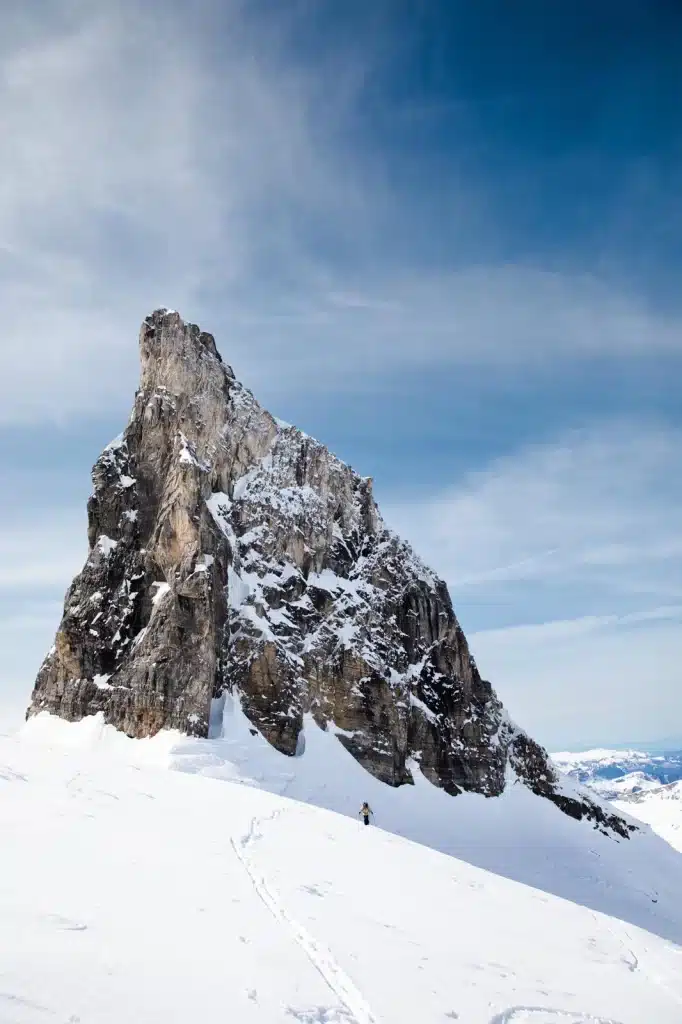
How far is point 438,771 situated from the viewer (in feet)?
217

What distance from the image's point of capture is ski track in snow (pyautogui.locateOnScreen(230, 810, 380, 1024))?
305 inches

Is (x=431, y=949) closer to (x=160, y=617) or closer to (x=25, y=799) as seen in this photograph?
(x=25, y=799)

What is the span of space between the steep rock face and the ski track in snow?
130ft

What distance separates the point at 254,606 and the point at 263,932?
168ft

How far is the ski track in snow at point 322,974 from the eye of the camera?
7754 millimetres

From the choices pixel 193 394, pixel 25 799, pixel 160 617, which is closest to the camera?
pixel 25 799

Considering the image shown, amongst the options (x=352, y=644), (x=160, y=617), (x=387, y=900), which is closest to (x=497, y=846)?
(x=352, y=644)

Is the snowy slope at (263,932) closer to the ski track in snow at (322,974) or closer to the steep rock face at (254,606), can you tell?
the ski track in snow at (322,974)

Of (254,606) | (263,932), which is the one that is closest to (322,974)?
(263,932)

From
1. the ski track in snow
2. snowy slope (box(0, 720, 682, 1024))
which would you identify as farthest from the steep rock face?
the ski track in snow

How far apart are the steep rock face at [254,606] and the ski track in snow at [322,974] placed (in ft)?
130

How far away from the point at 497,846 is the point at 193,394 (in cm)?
4793

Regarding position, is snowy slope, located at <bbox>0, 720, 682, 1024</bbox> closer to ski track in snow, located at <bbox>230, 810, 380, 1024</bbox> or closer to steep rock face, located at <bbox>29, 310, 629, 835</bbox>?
ski track in snow, located at <bbox>230, 810, 380, 1024</bbox>

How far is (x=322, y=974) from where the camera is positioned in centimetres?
902
